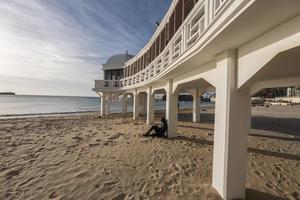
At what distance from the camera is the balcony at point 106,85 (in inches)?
914

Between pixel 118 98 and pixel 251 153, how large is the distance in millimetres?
22737

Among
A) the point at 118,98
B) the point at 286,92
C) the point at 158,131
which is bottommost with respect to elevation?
the point at 158,131

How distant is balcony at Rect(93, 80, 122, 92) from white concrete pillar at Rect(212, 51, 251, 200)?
19335 millimetres

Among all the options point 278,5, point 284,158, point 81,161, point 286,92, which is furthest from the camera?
point 286,92

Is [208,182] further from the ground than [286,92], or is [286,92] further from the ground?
[286,92]

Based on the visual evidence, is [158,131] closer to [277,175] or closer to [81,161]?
[81,161]

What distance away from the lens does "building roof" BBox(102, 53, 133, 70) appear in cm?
2633

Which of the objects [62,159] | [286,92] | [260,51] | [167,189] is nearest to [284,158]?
[167,189]

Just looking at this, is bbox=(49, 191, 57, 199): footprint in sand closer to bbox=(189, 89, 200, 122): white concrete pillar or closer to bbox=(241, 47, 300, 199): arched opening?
bbox=(241, 47, 300, 199): arched opening

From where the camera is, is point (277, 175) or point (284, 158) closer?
point (277, 175)

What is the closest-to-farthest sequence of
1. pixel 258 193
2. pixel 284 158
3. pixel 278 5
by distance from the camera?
pixel 278 5 < pixel 258 193 < pixel 284 158

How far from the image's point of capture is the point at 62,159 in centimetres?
686

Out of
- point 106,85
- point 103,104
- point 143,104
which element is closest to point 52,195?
point 106,85


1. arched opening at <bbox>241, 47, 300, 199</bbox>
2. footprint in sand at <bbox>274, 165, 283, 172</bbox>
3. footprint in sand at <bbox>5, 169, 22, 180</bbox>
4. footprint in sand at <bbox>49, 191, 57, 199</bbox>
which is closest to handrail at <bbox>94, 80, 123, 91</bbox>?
arched opening at <bbox>241, 47, 300, 199</bbox>
